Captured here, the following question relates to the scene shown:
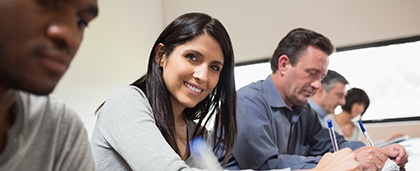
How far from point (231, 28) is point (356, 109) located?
1.74 metres

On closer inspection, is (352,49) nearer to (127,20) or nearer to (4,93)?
(127,20)

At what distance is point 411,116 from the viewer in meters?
3.26

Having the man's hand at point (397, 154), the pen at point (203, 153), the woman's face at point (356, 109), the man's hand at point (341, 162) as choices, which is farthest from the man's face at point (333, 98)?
the man's hand at point (341, 162)

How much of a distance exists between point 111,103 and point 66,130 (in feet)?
1.09

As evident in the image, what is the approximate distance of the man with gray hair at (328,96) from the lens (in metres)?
2.58

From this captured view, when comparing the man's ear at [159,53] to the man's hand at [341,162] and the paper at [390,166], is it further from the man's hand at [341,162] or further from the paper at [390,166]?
the paper at [390,166]

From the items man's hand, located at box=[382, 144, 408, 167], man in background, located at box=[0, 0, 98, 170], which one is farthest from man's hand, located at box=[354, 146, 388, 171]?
man in background, located at box=[0, 0, 98, 170]

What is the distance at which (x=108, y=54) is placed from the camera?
3137 millimetres

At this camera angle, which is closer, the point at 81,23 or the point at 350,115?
the point at 81,23

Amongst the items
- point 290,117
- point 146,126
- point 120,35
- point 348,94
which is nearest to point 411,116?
point 348,94

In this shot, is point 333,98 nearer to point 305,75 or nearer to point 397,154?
point 305,75

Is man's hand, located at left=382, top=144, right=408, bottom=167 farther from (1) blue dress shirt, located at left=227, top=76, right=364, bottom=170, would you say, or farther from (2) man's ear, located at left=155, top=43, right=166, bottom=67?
(2) man's ear, located at left=155, top=43, right=166, bottom=67

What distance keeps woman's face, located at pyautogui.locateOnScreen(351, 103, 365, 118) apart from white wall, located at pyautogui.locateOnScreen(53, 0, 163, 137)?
232cm

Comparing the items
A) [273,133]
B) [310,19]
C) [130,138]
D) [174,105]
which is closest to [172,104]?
[174,105]
